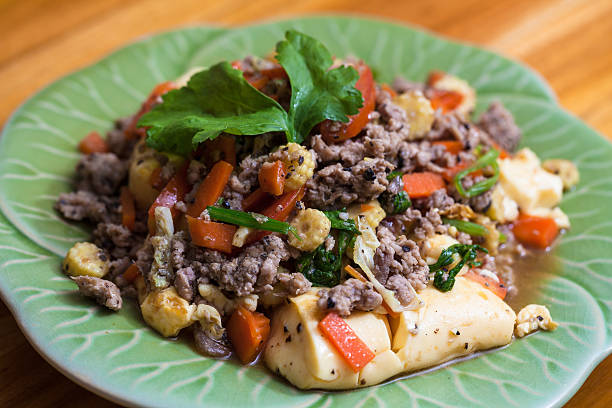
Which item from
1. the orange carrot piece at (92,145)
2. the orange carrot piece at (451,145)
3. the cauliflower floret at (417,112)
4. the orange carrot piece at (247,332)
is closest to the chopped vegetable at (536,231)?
the orange carrot piece at (451,145)

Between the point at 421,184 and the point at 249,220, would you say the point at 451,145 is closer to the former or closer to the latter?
the point at 421,184

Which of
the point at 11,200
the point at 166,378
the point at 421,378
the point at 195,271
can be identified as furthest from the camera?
the point at 11,200

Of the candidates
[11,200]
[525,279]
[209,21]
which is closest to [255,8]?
[209,21]

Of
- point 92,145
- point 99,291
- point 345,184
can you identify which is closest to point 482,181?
point 345,184

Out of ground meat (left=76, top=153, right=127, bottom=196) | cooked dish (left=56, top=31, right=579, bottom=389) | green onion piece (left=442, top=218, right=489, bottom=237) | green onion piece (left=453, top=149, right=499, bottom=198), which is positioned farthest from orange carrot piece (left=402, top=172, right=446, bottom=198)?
ground meat (left=76, top=153, right=127, bottom=196)

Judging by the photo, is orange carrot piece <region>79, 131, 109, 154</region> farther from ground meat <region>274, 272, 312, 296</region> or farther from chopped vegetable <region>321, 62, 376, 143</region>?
ground meat <region>274, 272, 312, 296</region>

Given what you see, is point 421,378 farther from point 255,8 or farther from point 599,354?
point 255,8

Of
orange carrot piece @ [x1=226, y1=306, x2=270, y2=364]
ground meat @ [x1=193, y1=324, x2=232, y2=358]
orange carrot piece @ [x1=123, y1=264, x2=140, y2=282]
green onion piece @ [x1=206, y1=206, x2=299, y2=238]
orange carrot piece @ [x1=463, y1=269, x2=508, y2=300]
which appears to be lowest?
ground meat @ [x1=193, y1=324, x2=232, y2=358]
